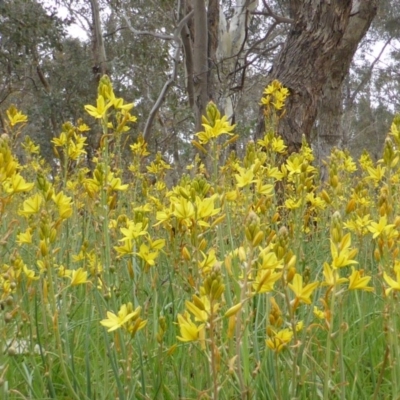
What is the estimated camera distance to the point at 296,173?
6.21 ft

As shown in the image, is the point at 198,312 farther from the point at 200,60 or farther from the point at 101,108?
the point at 200,60

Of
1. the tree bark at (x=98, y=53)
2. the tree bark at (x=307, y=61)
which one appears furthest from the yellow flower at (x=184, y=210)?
the tree bark at (x=98, y=53)

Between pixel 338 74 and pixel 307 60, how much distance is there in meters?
1.86

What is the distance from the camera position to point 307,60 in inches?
192

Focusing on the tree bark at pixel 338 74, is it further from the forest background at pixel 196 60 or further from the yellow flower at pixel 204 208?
the yellow flower at pixel 204 208

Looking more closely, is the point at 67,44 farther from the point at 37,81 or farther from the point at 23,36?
the point at 23,36

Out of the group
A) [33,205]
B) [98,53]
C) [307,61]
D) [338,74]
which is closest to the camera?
[33,205]

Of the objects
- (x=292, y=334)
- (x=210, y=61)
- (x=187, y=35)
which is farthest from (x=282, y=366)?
(x=187, y=35)

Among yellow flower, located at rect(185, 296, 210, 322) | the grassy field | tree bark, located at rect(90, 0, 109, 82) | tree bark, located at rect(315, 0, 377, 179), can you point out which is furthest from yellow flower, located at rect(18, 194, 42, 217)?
tree bark, located at rect(90, 0, 109, 82)

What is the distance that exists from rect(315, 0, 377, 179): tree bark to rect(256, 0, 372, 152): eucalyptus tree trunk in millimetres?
898

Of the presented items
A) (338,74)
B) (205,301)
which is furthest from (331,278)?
(338,74)

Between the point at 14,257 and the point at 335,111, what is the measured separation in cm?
667

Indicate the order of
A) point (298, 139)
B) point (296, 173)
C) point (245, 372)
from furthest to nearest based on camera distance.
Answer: point (298, 139) → point (296, 173) → point (245, 372)

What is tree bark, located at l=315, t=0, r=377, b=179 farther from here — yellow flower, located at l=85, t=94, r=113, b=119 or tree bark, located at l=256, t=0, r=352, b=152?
yellow flower, located at l=85, t=94, r=113, b=119
